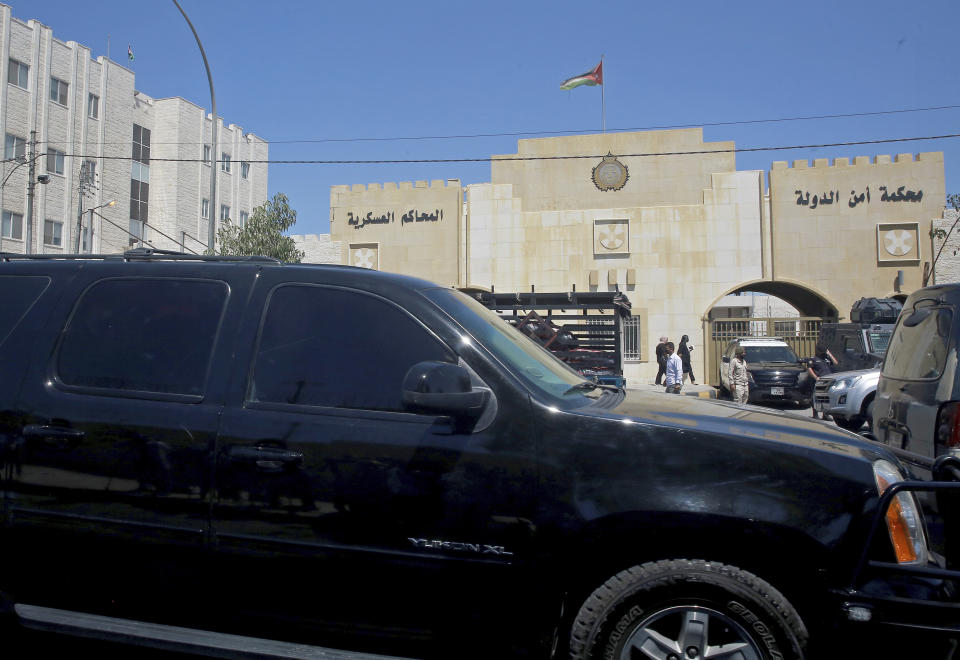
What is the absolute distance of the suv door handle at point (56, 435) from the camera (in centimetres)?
294

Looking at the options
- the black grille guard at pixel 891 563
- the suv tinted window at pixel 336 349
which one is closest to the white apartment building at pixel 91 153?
the suv tinted window at pixel 336 349

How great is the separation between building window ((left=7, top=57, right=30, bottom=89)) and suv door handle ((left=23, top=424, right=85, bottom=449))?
136ft

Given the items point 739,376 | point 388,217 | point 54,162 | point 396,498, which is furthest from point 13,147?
point 396,498

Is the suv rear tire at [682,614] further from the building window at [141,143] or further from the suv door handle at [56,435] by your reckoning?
the building window at [141,143]

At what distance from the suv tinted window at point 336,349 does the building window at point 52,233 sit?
4161 cm

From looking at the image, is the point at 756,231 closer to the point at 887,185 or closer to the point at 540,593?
the point at 887,185

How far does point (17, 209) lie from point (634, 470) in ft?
138

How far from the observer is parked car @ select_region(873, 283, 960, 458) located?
4.91 m

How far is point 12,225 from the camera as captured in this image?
36.6 metres

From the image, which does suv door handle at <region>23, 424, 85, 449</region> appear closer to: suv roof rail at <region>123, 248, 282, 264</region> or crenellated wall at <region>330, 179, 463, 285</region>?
suv roof rail at <region>123, 248, 282, 264</region>

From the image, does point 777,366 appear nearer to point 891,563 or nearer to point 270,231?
point 270,231

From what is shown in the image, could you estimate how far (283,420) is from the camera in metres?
2.82

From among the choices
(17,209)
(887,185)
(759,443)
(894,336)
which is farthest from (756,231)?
(17,209)

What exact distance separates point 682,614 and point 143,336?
2438mm
